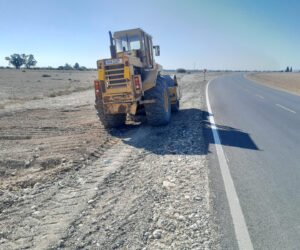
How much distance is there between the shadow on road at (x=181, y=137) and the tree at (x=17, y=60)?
119111 mm

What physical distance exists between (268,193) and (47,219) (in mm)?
3406

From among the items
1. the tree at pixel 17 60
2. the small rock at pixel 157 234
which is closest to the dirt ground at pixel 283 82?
A: the small rock at pixel 157 234

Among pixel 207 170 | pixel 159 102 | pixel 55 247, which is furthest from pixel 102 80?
pixel 55 247

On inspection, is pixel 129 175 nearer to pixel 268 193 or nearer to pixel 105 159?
pixel 105 159

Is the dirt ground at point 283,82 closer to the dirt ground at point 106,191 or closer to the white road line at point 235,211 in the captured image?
the white road line at point 235,211

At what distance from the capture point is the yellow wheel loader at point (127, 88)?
665cm

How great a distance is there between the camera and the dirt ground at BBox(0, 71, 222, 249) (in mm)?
2598

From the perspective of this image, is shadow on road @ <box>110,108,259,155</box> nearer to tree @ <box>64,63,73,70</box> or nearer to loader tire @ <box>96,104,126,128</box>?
loader tire @ <box>96,104,126,128</box>

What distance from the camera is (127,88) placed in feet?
21.9

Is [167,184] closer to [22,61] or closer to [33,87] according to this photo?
[33,87]

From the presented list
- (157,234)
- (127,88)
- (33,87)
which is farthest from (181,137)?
(33,87)

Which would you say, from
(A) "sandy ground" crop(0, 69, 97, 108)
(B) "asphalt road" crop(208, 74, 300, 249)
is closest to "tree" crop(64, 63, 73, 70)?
(A) "sandy ground" crop(0, 69, 97, 108)

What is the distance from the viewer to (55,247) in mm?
2461

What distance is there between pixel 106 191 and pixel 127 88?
12.5ft
